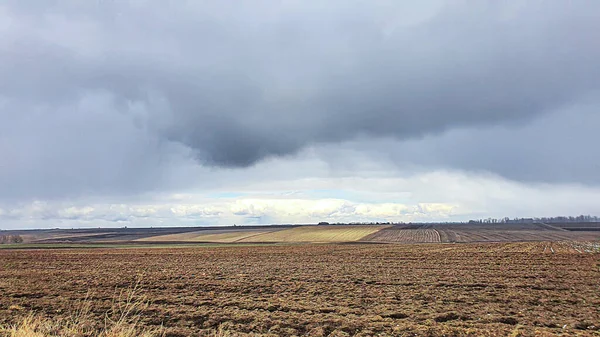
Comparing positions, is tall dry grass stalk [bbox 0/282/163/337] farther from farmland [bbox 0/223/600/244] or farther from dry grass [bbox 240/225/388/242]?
dry grass [bbox 240/225/388/242]

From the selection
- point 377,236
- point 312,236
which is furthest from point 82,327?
point 377,236

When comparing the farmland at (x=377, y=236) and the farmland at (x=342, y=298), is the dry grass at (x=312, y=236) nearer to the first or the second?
the farmland at (x=377, y=236)

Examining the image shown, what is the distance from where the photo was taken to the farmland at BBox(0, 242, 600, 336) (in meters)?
11.7

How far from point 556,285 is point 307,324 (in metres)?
12.9

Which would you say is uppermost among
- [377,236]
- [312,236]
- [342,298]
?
[342,298]

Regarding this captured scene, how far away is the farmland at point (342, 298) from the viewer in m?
11.7

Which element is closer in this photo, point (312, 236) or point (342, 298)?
point (342, 298)

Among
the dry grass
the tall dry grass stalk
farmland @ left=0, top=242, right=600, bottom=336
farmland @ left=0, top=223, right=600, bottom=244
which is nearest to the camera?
the tall dry grass stalk

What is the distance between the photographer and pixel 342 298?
15.9m

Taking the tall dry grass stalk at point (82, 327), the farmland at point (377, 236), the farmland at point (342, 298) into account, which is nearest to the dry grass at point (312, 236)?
the farmland at point (377, 236)

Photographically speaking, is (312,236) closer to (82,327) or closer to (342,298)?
(342,298)

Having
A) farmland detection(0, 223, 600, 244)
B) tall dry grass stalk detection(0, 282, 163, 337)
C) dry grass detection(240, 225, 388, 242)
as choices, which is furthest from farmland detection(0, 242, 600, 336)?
dry grass detection(240, 225, 388, 242)

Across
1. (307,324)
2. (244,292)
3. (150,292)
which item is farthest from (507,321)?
(150,292)

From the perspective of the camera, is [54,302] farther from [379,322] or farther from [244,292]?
[379,322]
